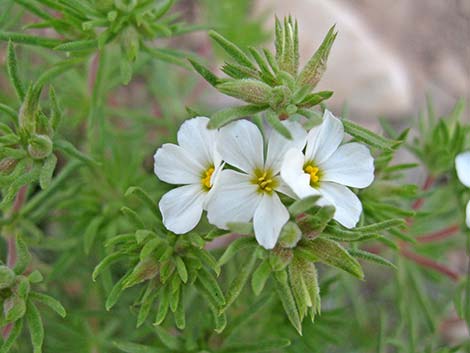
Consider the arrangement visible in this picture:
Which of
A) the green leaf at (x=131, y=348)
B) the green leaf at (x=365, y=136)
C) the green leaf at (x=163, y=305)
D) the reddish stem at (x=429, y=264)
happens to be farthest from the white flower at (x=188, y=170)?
the reddish stem at (x=429, y=264)

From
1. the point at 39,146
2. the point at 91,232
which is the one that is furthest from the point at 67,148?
the point at 91,232

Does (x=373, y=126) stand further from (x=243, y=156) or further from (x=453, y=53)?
(x=243, y=156)

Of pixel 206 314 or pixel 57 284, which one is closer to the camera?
pixel 206 314

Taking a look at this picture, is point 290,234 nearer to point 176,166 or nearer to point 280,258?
point 280,258

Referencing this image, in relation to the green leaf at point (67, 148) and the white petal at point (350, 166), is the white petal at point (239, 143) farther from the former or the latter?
the green leaf at point (67, 148)

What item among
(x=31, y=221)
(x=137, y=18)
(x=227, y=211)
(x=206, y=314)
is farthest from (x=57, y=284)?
(x=227, y=211)

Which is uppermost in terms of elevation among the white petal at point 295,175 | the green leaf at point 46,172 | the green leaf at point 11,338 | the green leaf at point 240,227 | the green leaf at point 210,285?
the white petal at point 295,175
